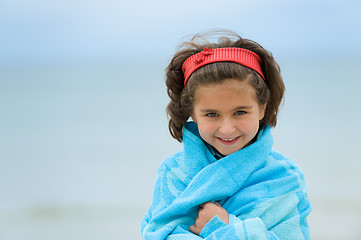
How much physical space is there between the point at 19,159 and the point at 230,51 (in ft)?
18.7

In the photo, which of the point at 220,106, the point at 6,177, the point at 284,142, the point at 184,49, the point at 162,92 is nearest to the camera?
the point at 220,106

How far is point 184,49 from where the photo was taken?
242 cm

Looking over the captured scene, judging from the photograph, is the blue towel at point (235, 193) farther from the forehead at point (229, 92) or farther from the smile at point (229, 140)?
the forehead at point (229, 92)

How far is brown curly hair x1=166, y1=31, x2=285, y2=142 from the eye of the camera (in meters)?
2.16

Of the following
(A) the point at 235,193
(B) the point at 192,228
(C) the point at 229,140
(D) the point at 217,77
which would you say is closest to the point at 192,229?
(B) the point at 192,228

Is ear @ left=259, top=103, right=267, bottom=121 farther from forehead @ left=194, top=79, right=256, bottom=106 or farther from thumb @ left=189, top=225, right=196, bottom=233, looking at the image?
thumb @ left=189, top=225, right=196, bottom=233

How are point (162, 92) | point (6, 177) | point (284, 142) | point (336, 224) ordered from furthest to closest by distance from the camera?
point (162, 92) → point (284, 142) → point (6, 177) → point (336, 224)

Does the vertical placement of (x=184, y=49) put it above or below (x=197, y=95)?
above

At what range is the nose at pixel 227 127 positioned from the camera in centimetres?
213

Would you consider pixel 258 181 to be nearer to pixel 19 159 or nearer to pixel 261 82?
pixel 261 82

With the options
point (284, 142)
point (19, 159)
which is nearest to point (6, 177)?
point (19, 159)

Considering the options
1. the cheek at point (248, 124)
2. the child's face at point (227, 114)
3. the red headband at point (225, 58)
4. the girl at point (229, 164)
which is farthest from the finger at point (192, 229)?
the red headband at point (225, 58)

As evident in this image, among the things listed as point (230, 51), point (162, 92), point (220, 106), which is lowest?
point (220, 106)

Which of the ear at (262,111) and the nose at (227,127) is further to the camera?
the ear at (262,111)
